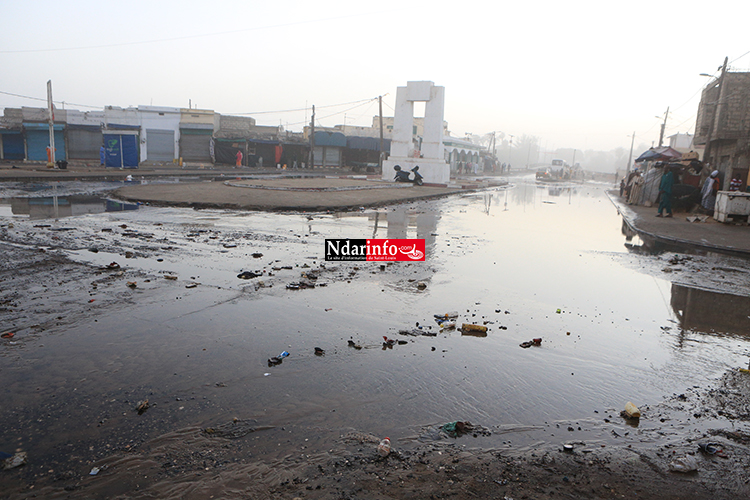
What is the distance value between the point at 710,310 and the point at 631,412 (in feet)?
12.8

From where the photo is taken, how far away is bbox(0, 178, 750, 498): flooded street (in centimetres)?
339

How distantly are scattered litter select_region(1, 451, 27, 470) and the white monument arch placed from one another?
32348 mm

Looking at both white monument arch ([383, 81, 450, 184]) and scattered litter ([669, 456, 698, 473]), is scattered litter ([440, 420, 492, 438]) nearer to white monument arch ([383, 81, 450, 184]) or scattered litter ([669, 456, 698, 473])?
scattered litter ([669, 456, 698, 473])

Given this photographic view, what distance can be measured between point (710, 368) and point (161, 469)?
4787 millimetres

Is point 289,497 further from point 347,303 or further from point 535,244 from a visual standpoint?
point 535,244

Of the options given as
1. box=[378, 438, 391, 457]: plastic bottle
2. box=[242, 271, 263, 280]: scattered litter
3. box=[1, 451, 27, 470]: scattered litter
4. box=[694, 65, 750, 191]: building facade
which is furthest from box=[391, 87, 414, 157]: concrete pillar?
box=[1, 451, 27, 470]: scattered litter

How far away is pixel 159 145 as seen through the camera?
163 ft

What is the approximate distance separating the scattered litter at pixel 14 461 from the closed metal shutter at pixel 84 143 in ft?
165

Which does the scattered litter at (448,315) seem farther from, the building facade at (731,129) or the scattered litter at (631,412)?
the building facade at (731,129)

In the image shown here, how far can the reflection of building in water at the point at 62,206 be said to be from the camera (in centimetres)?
1256

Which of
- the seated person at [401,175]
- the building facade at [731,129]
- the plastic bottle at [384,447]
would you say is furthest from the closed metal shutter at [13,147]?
the building facade at [731,129]

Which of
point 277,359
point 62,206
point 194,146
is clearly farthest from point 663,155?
point 194,146

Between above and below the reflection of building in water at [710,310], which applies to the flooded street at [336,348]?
below

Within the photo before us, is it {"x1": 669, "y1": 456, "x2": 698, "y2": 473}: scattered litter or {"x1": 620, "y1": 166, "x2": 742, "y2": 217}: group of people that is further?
{"x1": 620, "y1": 166, "x2": 742, "y2": 217}: group of people
